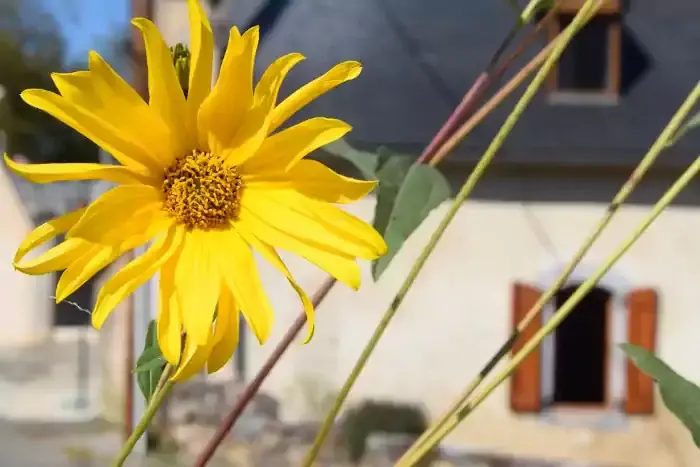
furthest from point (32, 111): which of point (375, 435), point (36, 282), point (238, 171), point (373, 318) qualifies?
point (238, 171)

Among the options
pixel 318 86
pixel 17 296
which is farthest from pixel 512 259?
pixel 318 86

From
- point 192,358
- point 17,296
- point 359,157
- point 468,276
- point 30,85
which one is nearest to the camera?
point 192,358

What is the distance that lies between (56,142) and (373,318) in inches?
30.3

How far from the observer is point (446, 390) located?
1.71 meters

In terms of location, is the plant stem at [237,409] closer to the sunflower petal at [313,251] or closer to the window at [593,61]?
the sunflower petal at [313,251]

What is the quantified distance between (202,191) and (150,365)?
5 cm

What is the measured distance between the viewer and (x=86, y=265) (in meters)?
0.18

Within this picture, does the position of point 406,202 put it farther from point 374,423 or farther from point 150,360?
point 374,423

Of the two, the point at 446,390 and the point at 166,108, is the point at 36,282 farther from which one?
the point at 166,108

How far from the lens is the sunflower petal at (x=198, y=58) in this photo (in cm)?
18

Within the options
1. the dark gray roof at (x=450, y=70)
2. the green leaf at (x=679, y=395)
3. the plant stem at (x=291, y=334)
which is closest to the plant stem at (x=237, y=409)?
the plant stem at (x=291, y=334)

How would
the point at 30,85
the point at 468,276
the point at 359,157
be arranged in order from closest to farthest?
the point at 359,157
the point at 30,85
the point at 468,276

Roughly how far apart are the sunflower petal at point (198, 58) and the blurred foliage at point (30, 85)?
1388 millimetres

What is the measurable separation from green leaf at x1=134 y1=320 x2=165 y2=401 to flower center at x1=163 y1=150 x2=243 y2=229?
0.03 m
